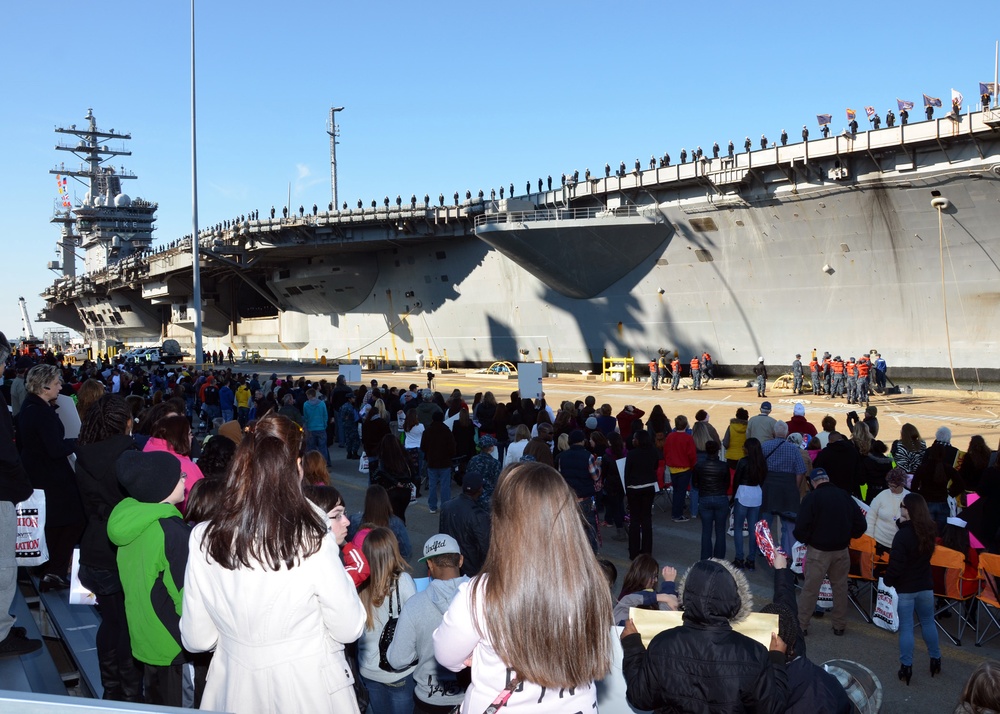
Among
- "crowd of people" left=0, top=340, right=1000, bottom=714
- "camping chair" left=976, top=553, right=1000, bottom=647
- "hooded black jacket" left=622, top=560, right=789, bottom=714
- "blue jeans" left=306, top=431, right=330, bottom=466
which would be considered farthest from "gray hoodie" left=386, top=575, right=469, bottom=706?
"blue jeans" left=306, top=431, right=330, bottom=466

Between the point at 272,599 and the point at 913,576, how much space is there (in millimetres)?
4945

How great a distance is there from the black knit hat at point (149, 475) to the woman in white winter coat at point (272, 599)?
80cm

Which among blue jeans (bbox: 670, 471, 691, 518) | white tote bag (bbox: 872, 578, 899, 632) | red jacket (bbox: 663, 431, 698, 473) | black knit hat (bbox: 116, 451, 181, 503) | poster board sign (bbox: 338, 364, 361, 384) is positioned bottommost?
white tote bag (bbox: 872, 578, 899, 632)

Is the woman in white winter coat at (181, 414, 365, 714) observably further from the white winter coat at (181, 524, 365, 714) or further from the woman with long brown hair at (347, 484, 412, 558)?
the woman with long brown hair at (347, 484, 412, 558)

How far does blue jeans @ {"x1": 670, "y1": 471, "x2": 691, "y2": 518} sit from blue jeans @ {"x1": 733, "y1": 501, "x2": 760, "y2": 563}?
4.94 feet

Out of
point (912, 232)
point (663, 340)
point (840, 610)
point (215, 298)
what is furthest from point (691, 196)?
point (215, 298)

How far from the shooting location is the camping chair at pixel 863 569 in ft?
22.9

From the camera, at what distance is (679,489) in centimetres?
1021

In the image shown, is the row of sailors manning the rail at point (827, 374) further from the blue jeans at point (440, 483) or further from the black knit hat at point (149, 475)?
the black knit hat at point (149, 475)

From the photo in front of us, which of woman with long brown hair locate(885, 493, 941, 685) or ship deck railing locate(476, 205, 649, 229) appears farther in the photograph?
ship deck railing locate(476, 205, 649, 229)

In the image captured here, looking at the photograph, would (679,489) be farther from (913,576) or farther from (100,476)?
(100,476)

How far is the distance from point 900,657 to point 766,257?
2085 cm

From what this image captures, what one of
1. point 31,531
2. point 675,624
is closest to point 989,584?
point 675,624

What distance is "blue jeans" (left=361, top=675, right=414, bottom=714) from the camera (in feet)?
13.2
